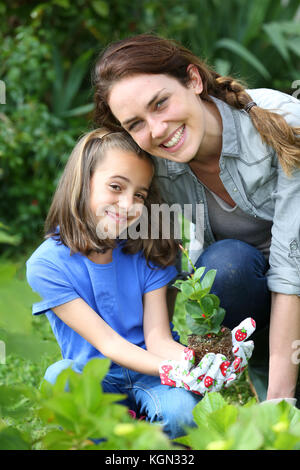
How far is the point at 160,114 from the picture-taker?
5.64ft

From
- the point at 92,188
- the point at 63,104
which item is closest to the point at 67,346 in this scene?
the point at 92,188

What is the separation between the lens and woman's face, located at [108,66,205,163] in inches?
67.0

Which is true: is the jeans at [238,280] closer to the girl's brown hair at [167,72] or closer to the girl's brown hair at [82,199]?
the girl's brown hair at [82,199]

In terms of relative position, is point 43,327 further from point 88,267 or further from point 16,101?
point 16,101

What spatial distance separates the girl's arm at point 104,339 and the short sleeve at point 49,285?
0.03m

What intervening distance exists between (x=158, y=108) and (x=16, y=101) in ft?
7.87

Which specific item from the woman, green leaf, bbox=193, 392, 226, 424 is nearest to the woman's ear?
the woman

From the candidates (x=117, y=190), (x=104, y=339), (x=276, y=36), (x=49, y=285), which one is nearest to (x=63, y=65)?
(x=276, y=36)

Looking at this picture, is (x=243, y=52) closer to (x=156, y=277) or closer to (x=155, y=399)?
(x=156, y=277)

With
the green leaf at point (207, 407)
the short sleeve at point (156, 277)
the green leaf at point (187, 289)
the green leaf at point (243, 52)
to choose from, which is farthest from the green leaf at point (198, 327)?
the green leaf at point (243, 52)

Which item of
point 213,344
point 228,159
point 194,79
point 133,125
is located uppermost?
point 194,79

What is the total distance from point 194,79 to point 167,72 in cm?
13

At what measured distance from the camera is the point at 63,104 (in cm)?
426

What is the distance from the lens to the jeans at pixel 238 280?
1.84 m
